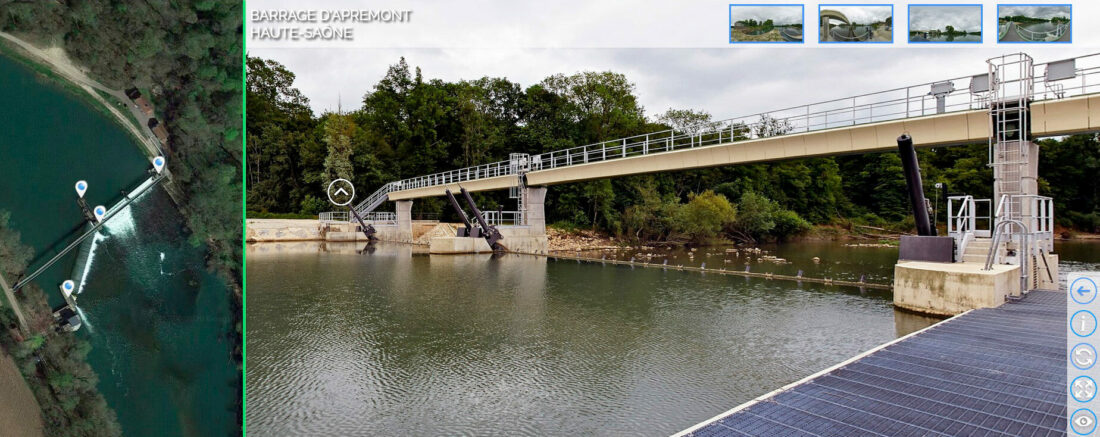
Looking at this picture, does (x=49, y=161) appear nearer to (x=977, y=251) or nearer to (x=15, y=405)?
(x=15, y=405)

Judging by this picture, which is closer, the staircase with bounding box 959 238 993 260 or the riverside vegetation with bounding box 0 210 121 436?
the riverside vegetation with bounding box 0 210 121 436

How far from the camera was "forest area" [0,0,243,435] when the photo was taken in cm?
277

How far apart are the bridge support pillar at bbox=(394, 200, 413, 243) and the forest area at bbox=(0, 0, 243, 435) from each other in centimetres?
3272

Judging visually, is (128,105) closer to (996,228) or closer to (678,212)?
(996,228)

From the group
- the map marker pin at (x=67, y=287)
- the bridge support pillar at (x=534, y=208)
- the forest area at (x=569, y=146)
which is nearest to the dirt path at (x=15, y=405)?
the map marker pin at (x=67, y=287)

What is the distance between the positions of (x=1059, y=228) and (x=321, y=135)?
54.1m

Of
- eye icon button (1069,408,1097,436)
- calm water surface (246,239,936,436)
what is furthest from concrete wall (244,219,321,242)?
eye icon button (1069,408,1097,436)

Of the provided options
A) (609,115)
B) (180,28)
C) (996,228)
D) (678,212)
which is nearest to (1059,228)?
(678,212)

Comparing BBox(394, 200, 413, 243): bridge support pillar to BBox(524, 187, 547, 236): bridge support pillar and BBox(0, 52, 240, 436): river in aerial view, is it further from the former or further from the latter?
BBox(0, 52, 240, 436): river in aerial view

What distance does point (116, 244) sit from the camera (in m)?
2.82

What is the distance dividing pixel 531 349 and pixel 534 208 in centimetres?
1882

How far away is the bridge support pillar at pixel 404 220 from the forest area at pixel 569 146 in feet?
22.2

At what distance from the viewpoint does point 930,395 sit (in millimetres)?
4293

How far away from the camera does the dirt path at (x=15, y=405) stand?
105 inches
